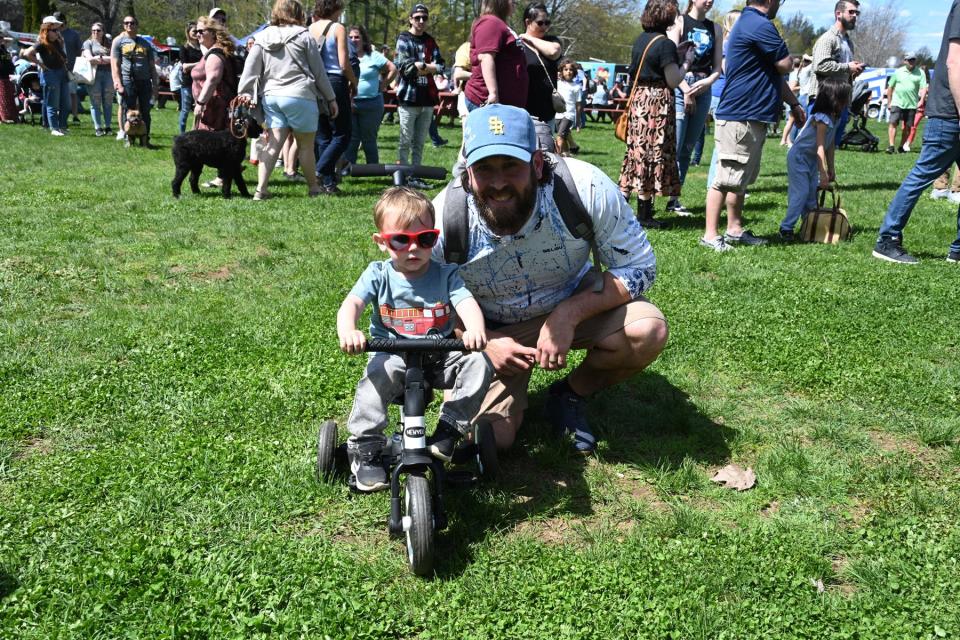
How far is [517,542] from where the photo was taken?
300cm

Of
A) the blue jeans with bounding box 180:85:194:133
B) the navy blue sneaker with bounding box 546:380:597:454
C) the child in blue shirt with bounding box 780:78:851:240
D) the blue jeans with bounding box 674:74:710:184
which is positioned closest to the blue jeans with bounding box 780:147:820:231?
the child in blue shirt with bounding box 780:78:851:240

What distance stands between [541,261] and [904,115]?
17926 millimetres

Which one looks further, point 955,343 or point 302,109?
point 302,109

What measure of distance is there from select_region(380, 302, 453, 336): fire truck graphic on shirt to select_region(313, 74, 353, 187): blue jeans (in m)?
6.84

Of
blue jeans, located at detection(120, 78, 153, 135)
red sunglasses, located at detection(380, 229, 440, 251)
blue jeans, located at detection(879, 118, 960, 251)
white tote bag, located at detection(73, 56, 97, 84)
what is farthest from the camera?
white tote bag, located at detection(73, 56, 97, 84)

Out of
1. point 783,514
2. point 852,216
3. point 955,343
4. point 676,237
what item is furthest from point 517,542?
point 852,216

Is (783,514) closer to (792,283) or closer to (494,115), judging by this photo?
(494,115)

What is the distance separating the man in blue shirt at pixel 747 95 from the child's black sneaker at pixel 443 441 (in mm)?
4893

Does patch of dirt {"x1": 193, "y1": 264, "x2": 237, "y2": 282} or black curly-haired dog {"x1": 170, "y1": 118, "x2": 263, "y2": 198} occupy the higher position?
black curly-haired dog {"x1": 170, "y1": 118, "x2": 263, "y2": 198}

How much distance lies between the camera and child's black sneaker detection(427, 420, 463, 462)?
2.87 metres

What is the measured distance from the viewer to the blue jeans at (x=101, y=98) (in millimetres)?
15078

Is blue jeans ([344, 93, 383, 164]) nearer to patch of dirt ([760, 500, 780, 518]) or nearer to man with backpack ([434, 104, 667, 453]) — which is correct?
man with backpack ([434, 104, 667, 453])

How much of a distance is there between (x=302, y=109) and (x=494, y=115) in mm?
6199

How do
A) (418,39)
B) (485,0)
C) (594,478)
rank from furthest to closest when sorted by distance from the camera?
(418,39), (485,0), (594,478)
